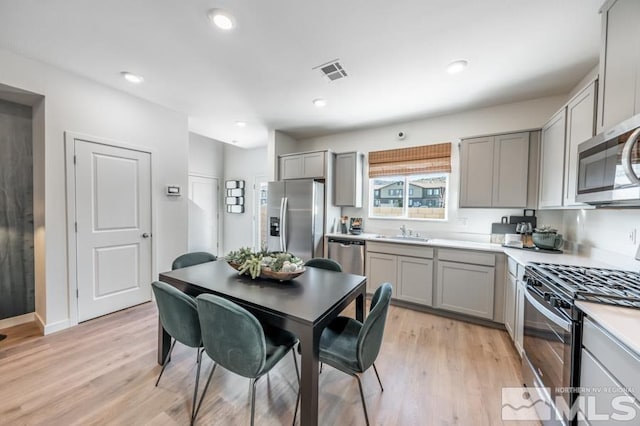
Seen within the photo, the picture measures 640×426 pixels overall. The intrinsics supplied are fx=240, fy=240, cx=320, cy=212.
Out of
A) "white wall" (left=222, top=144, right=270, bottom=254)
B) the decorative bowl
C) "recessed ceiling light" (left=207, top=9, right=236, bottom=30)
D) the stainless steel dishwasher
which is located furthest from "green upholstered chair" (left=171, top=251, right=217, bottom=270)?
"white wall" (left=222, top=144, right=270, bottom=254)

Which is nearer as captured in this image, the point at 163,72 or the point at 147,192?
the point at 163,72

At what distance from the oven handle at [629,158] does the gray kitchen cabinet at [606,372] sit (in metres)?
0.78

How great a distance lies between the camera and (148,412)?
1584 millimetres

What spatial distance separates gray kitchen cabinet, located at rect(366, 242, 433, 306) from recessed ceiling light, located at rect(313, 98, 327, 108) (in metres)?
2.04

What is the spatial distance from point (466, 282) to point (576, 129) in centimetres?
178

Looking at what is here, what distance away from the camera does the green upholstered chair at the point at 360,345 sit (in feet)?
4.40

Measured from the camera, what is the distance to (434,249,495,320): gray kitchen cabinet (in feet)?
8.90

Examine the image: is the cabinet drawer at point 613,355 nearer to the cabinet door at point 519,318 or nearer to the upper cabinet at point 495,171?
the cabinet door at point 519,318

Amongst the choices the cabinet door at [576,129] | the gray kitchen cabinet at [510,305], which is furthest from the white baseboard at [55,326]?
the cabinet door at [576,129]

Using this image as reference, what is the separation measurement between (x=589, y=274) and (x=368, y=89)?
8.32ft

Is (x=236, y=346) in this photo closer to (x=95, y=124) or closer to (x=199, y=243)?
(x=95, y=124)

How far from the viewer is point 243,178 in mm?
5879

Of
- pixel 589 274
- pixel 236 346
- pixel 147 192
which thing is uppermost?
pixel 147 192

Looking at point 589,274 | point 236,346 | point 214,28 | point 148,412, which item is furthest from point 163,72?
point 589,274
